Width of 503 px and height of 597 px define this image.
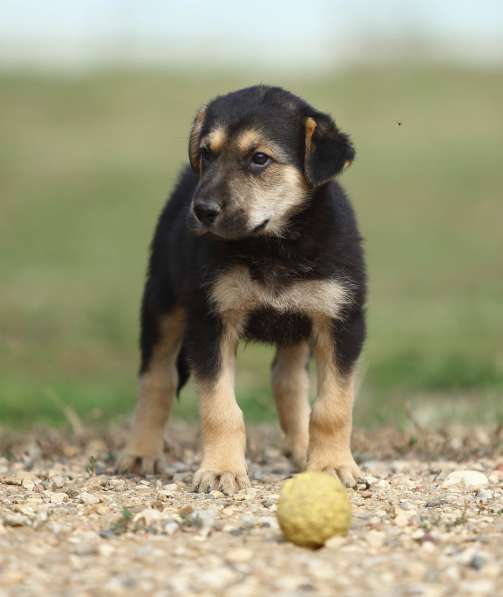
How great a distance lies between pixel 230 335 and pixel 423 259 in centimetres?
1573

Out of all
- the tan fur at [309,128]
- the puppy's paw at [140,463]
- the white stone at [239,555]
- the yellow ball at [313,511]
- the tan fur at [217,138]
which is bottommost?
the puppy's paw at [140,463]

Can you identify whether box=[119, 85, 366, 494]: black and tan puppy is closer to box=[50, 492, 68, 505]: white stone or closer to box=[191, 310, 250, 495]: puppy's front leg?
box=[191, 310, 250, 495]: puppy's front leg

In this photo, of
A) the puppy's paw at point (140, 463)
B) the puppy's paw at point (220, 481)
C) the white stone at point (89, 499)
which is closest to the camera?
the white stone at point (89, 499)

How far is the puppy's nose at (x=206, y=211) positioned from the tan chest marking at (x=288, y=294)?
0.34 meters

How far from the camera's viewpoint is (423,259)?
827 inches

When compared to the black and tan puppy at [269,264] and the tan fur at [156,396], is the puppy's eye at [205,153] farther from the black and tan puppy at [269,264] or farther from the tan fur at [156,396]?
the tan fur at [156,396]

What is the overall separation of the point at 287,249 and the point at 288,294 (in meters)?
0.24

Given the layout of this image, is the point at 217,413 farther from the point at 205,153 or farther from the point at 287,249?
the point at 205,153

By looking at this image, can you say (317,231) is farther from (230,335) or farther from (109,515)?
(109,515)

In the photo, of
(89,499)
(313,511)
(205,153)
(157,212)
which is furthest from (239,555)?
(157,212)

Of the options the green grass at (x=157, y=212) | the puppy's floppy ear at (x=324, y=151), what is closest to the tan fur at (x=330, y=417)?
the puppy's floppy ear at (x=324, y=151)

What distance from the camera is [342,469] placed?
5.60 m

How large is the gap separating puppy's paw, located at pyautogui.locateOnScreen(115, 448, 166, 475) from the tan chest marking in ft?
3.86

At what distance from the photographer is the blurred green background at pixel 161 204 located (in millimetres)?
10812
